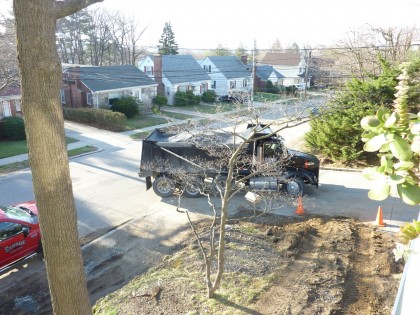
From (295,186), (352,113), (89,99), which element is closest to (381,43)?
(352,113)

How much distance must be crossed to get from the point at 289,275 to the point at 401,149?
7177 millimetres

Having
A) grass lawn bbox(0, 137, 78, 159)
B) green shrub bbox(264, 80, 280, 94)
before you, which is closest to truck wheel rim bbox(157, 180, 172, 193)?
grass lawn bbox(0, 137, 78, 159)

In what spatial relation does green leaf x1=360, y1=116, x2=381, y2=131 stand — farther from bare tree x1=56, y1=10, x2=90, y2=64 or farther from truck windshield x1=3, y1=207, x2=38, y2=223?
bare tree x1=56, y1=10, x2=90, y2=64

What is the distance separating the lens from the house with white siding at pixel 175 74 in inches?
1570

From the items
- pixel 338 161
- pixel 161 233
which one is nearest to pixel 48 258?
pixel 161 233

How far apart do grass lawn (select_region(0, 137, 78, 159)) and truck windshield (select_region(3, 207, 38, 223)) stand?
11.0 meters

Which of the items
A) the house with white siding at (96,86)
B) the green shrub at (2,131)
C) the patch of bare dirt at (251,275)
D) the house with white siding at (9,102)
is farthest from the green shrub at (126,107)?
the patch of bare dirt at (251,275)

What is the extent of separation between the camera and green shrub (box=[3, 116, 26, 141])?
22938mm

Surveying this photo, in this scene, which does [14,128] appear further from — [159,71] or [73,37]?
[73,37]

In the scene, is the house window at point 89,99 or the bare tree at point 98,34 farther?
→ the bare tree at point 98,34

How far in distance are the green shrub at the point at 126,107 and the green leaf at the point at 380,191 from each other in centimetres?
3076

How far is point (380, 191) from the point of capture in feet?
4.00

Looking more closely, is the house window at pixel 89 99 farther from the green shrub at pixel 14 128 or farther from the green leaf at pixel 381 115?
the green leaf at pixel 381 115

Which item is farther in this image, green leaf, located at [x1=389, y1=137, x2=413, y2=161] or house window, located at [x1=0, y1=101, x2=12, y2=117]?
house window, located at [x1=0, y1=101, x2=12, y2=117]
